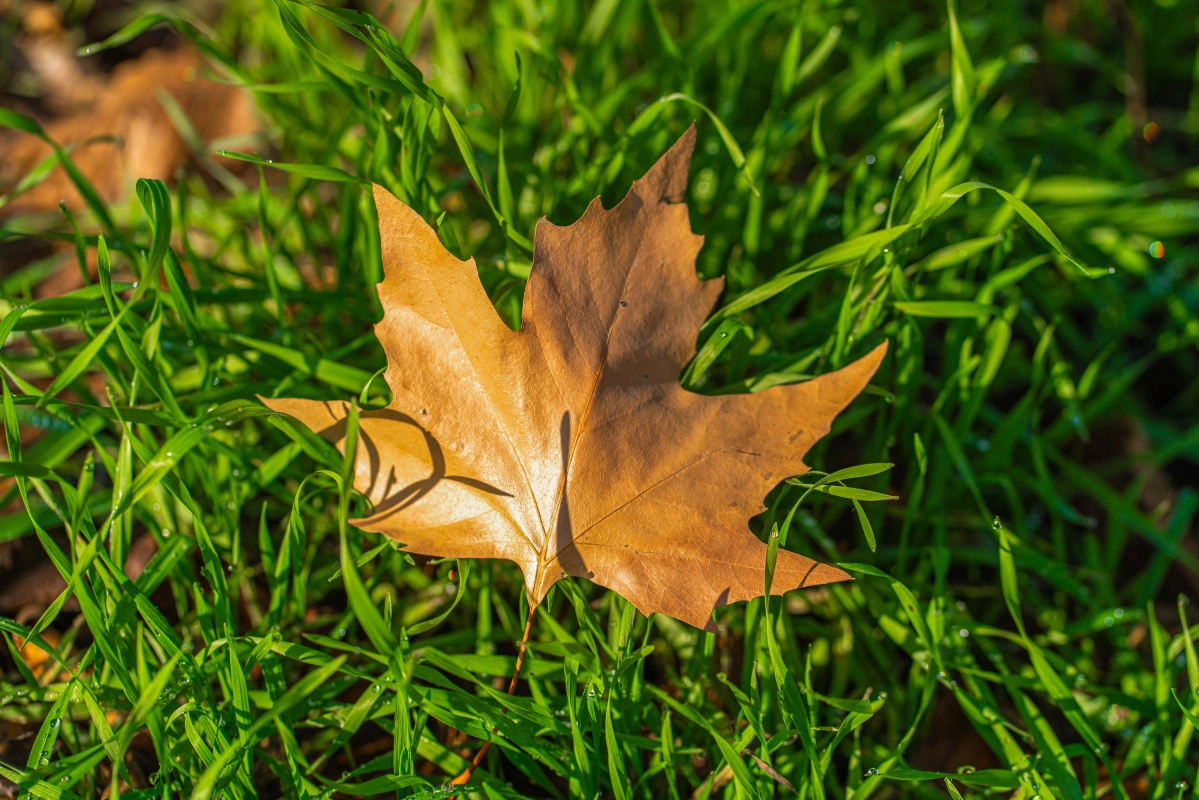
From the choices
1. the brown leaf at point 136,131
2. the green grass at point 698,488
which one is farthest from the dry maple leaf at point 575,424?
the brown leaf at point 136,131

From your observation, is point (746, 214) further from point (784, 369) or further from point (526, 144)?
point (526, 144)

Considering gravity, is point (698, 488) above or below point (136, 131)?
below

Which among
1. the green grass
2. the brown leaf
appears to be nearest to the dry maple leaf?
the green grass

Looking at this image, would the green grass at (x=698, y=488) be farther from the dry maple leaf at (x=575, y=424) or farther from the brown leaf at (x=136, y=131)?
the brown leaf at (x=136, y=131)

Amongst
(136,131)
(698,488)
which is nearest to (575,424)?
(698,488)

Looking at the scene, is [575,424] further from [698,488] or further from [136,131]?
[136,131]

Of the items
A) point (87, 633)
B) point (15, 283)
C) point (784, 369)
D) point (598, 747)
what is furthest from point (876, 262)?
point (15, 283)
